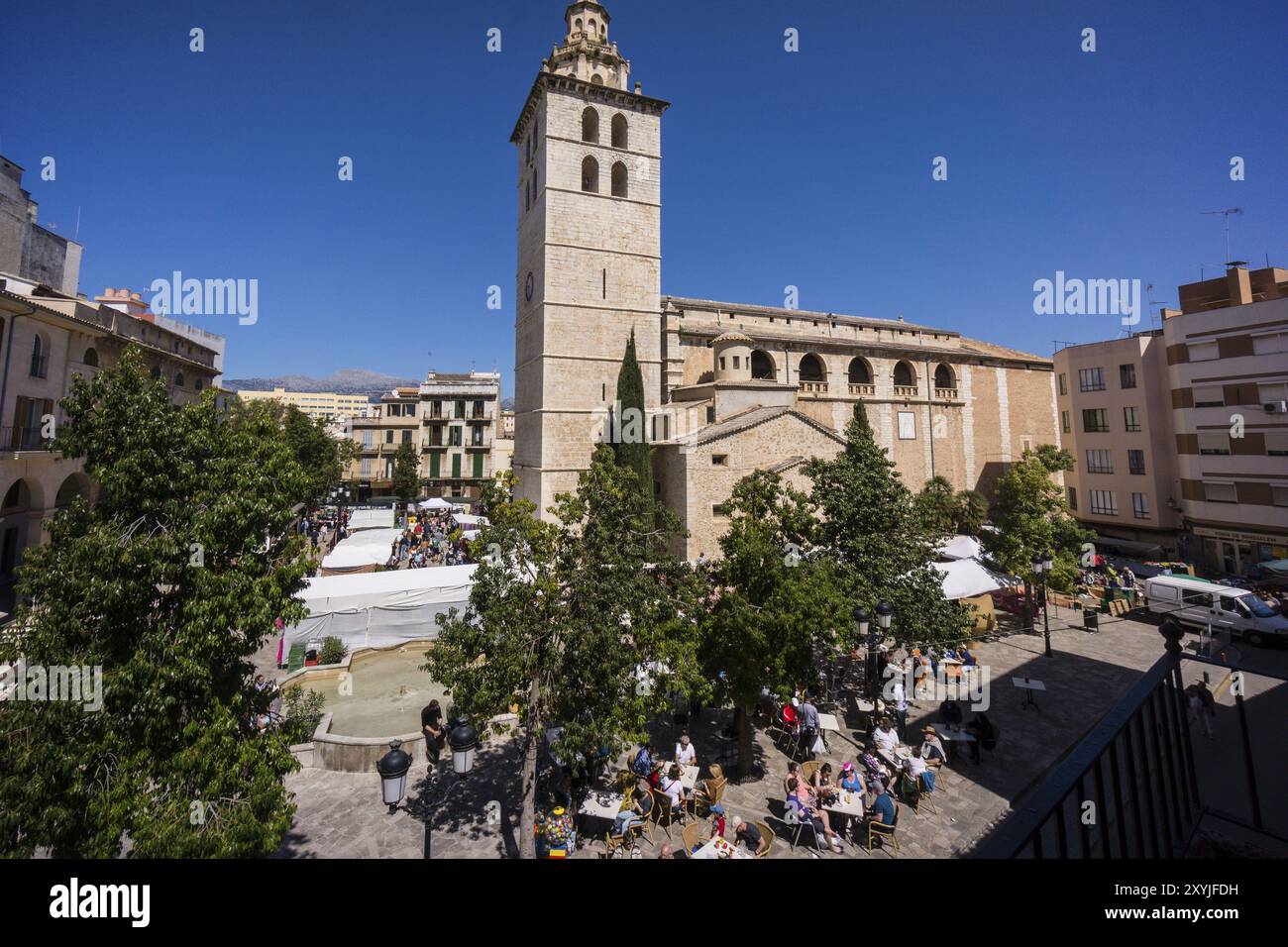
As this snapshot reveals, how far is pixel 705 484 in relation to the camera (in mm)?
23312

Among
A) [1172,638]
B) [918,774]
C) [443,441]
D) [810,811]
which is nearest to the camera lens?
[1172,638]

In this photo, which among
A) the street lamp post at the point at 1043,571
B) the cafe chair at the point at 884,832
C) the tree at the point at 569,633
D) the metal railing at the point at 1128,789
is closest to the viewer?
the metal railing at the point at 1128,789

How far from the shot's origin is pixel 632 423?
24781mm

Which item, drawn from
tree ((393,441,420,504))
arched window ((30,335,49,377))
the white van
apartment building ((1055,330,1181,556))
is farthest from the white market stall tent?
apartment building ((1055,330,1181,556))

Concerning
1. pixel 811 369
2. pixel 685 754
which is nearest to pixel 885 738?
pixel 685 754

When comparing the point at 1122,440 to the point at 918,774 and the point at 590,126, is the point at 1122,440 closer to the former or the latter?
the point at 918,774

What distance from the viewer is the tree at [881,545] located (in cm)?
1202

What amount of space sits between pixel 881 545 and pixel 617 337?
17565mm

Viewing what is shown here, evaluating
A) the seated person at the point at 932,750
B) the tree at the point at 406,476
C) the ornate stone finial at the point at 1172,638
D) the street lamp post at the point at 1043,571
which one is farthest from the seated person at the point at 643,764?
the tree at the point at 406,476

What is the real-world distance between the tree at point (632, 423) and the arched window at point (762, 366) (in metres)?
8.01

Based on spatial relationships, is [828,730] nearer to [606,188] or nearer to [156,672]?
[156,672]

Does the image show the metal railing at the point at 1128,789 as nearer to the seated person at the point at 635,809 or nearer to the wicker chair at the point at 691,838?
the wicker chair at the point at 691,838
